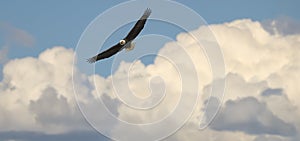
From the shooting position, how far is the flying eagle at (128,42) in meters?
117

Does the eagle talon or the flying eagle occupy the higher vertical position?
the flying eagle

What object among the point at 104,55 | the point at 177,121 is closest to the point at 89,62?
the point at 104,55

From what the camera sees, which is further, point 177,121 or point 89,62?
point 177,121

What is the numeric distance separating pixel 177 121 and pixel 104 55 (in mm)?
21712

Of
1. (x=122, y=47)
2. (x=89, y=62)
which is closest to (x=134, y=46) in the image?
(x=122, y=47)

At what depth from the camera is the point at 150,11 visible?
4638 inches

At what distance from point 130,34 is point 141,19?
13.5 ft

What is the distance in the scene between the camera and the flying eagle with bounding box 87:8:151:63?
117 m

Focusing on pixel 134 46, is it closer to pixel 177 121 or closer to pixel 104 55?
pixel 104 55

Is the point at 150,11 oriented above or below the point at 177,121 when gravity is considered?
above

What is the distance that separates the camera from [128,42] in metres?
117

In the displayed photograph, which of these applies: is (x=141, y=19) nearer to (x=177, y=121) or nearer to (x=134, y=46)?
(x=134, y=46)

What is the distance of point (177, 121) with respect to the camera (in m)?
135

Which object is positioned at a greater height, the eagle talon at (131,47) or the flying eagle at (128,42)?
the flying eagle at (128,42)
